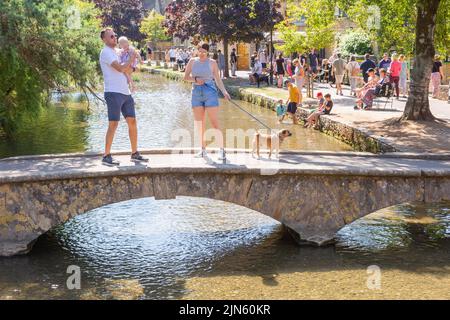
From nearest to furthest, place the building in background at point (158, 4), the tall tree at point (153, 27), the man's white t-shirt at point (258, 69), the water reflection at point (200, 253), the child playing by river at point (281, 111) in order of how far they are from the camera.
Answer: the water reflection at point (200, 253) → the child playing by river at point (281, 111) → the man's white t-shirt at point (258, 69) → the tall tree at point (153, 27) → the building in background at point (158, 4)

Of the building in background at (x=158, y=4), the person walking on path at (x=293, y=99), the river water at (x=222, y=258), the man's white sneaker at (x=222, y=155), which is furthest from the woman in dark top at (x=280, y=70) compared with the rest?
the building in background at (x=158, y=4)

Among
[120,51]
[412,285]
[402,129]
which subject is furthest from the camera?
[402,129]

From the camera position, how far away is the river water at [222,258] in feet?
29.0

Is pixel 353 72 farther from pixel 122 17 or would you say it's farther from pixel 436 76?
pixel 122 17

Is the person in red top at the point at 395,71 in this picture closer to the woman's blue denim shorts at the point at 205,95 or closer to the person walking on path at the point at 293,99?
the person walking on path at the point at 293,99

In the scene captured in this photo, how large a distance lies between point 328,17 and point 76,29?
737 cm

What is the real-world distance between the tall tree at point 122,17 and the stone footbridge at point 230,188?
6014 centimetres

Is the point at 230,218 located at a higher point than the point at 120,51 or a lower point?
lower

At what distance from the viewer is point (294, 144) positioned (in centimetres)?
1852

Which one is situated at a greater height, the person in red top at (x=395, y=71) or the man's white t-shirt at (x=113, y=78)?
the man's white t-shirt at (x=113, y=78)

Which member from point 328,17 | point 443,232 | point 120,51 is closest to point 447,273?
point 443,232

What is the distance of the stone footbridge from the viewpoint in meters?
9.56
